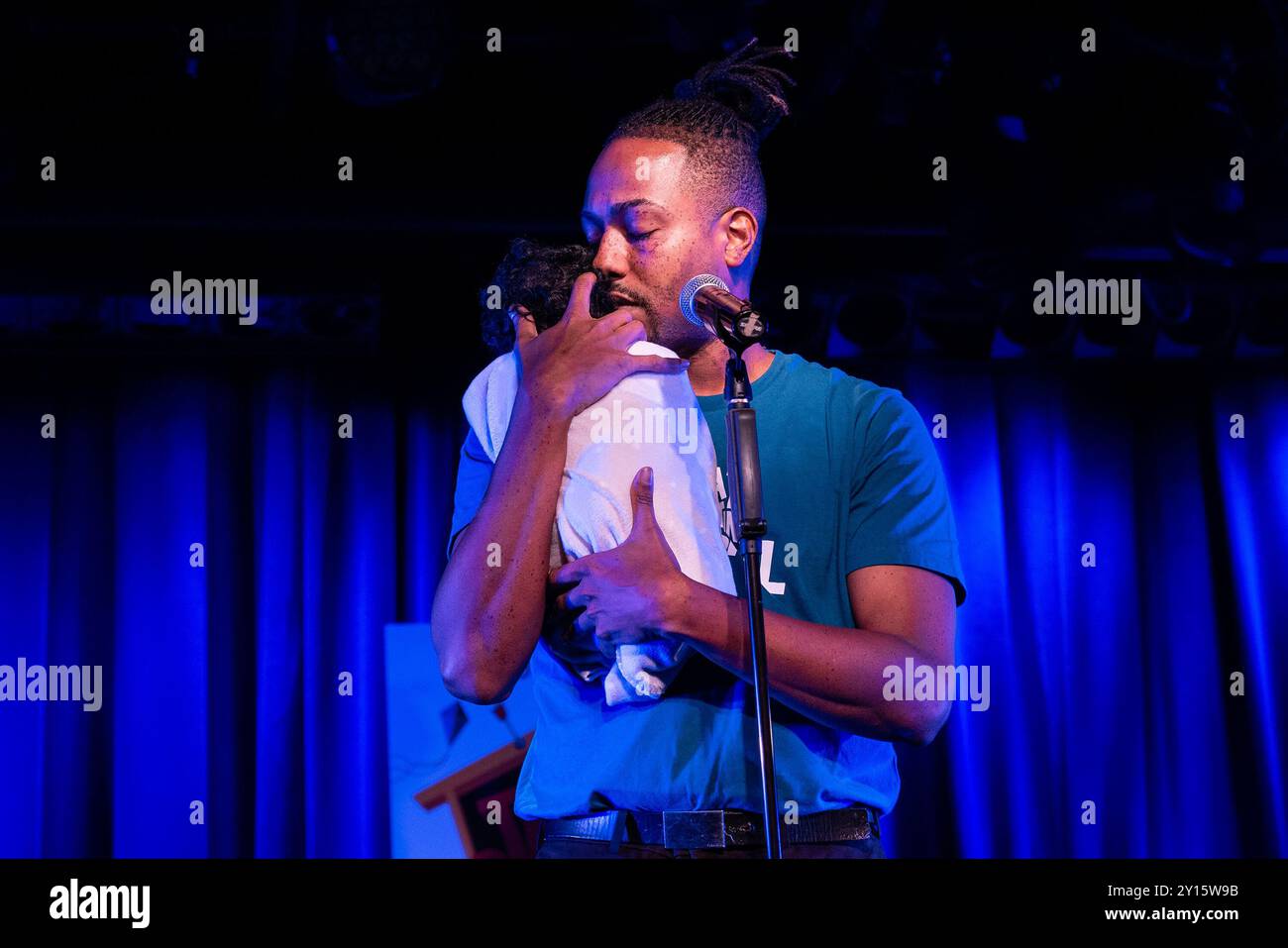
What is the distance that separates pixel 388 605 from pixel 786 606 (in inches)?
98.0

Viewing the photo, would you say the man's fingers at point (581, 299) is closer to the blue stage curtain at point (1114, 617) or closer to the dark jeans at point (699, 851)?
the dark jeans at point (699, 851)

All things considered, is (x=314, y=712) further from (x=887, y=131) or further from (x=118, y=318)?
(x=887, y=131)

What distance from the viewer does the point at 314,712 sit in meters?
4.24

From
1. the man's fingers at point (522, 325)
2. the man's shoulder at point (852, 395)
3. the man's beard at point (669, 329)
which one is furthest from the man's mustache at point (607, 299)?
the man's shoulder at point (852, 395)

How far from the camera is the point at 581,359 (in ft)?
6.93

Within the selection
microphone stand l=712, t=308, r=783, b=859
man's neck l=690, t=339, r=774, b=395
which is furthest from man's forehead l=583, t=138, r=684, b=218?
microphone stand l=712, t=308, r=783, b=859

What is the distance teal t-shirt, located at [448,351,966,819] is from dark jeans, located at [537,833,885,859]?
0.15 ft

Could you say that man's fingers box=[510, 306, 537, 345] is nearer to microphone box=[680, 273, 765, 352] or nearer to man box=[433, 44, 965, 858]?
man box=[433, 44, 965, 858]

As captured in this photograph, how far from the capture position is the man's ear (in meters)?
2.35

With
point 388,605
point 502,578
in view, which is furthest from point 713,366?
point 388,605

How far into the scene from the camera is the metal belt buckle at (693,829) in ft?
6.04
